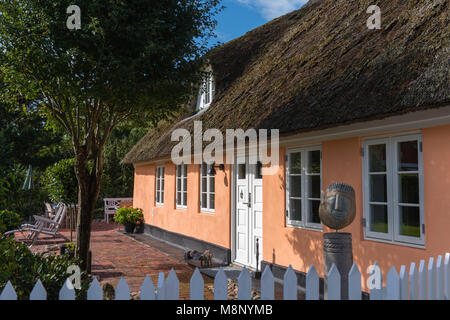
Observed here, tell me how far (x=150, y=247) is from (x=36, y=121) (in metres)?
15.5

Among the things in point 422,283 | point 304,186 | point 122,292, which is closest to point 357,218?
point 304,186

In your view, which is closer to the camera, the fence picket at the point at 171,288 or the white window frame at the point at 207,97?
the fence picket at the point at 171,288

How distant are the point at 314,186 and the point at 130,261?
514 centimetres

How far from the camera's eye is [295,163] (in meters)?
7.29

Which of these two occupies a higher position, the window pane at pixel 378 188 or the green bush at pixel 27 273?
the window pane at pixel 378 188

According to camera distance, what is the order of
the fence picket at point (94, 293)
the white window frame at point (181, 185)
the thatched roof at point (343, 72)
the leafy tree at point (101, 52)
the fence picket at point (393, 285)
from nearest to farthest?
1. the fence picket at point (94, 293)
2. the fence picket at point (393, 285)
3. the thatched roof at point (343, 72)
4. the leafy tree at point (101, 52)
5. the white window frame at point (181, 185)

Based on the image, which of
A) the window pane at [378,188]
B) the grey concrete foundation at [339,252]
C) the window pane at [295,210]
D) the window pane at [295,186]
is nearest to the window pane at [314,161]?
the window pane at [295,186]

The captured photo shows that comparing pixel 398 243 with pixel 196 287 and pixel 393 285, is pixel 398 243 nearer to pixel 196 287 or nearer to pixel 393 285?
pixel 393 285

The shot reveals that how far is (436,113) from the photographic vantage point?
4.64m

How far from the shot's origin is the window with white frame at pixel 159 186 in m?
14.2

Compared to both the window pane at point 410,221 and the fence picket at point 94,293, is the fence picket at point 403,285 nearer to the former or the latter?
the fence picket at point 94,293

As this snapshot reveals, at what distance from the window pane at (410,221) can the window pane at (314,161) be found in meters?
1.79

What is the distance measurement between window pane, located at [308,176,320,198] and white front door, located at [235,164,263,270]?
155 centimetres

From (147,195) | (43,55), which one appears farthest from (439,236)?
(147,195)
